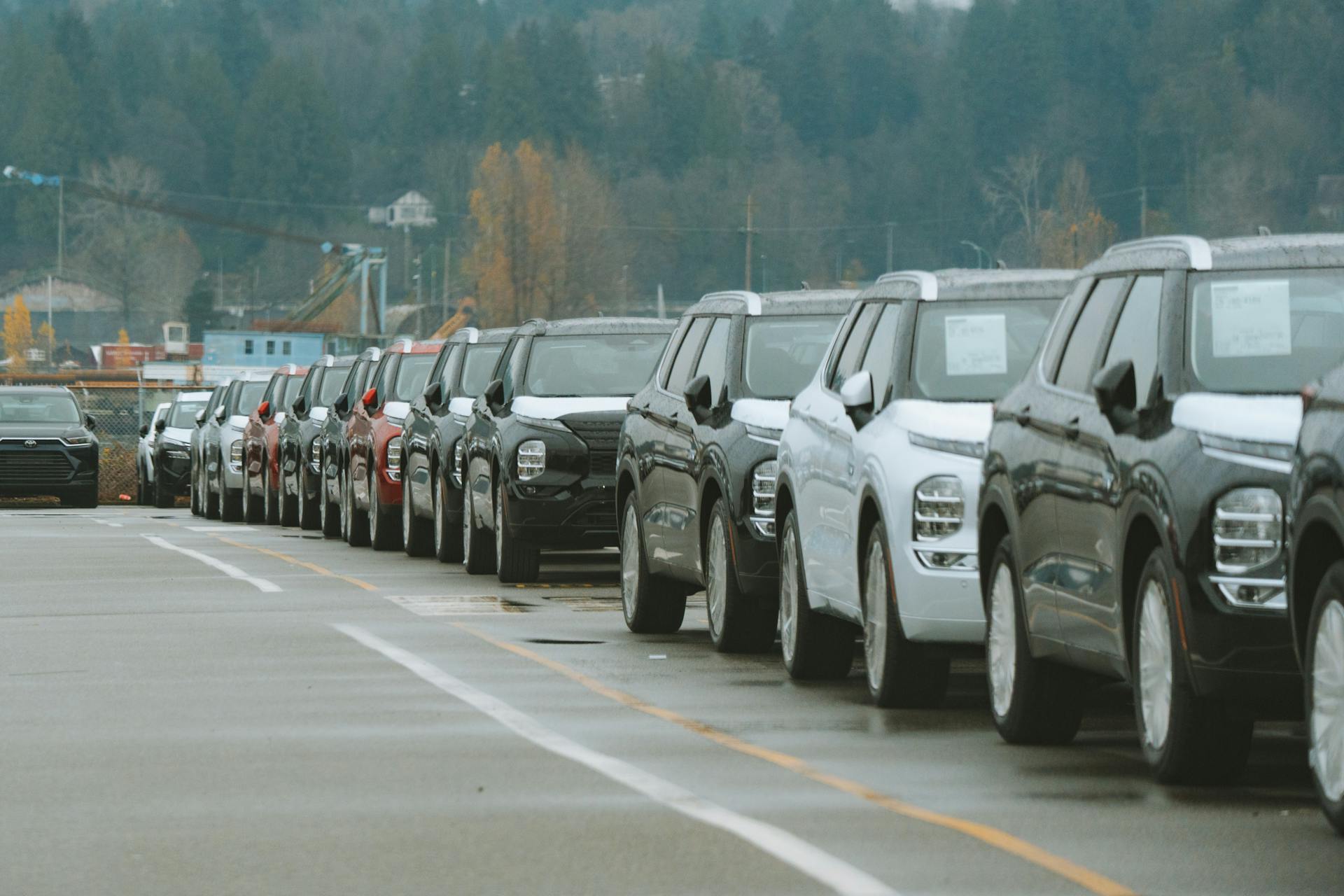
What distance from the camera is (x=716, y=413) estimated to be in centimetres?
1439

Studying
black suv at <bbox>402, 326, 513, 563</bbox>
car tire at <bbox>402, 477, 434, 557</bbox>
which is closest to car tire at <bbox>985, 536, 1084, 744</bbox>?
black suv at <bbox>402, 326, 513, 563</bbox>

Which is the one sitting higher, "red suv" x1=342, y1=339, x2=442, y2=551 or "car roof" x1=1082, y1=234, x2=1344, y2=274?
"car roof" x1=1082, y1=234, x2=1344, y2=274

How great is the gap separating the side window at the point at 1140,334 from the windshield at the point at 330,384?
23.3 meters

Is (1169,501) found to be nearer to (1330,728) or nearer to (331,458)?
(1330,728)

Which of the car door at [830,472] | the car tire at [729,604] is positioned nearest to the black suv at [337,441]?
the car tire at [729,604]

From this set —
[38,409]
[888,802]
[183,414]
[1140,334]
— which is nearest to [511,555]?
[1140,334]

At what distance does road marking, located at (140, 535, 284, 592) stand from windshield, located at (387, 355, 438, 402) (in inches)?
93.8

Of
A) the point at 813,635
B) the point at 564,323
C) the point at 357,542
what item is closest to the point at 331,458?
the point at 357,542

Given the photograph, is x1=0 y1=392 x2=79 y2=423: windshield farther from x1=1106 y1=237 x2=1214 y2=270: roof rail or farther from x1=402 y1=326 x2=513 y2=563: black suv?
x1=1106 y1=237 x2=1214 y2=270: roof rail

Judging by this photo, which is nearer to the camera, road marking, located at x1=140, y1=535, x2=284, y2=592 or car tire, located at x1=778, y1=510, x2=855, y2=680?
car tire, located at x1=778, y1=510, x2=855, y2=680

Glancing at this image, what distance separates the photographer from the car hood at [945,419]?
1122 centimetres

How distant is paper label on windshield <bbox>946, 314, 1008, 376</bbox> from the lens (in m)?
12.0

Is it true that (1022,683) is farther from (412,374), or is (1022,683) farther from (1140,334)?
(412,374)

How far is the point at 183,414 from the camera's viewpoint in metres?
45.9
